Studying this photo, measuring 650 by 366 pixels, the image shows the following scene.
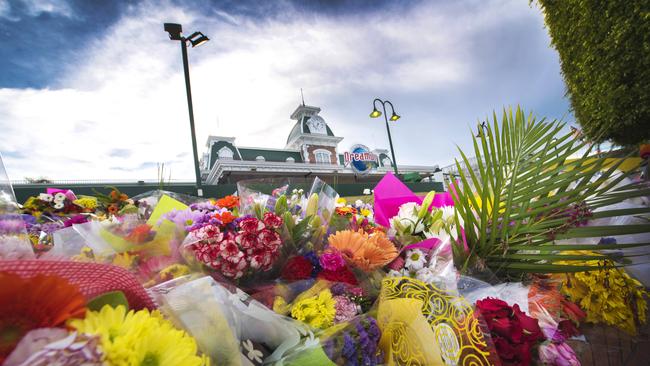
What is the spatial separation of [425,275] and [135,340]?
111cm

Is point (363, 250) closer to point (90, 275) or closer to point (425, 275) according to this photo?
point (425, 275)

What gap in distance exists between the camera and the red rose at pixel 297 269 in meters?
1.06

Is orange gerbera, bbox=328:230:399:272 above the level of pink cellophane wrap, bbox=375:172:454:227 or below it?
below

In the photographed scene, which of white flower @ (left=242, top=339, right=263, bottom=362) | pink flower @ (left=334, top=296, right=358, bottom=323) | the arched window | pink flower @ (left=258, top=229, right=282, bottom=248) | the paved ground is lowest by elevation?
the paved ground

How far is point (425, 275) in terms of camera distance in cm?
126

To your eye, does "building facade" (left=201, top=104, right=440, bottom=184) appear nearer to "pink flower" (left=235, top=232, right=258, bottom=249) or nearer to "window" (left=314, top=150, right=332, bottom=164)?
"window" (left=314, top=150, right=332, bottom=164)

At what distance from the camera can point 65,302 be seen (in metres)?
0.38

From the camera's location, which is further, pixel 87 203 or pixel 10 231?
pixel 87 203

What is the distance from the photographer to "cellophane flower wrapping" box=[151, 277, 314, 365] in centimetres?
58

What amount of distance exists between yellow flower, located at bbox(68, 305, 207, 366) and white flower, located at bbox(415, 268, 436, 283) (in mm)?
981

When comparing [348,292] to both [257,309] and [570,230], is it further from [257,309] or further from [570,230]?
[570,230]

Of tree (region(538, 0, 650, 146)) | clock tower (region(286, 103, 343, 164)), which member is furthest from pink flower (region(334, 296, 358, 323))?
clock tower (region(286, 103, 343, 164))

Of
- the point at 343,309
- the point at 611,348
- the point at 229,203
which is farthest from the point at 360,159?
the point at 343,309

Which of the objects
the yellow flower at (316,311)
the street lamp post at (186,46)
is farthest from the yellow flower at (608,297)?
the street lamp post at (186,46)
